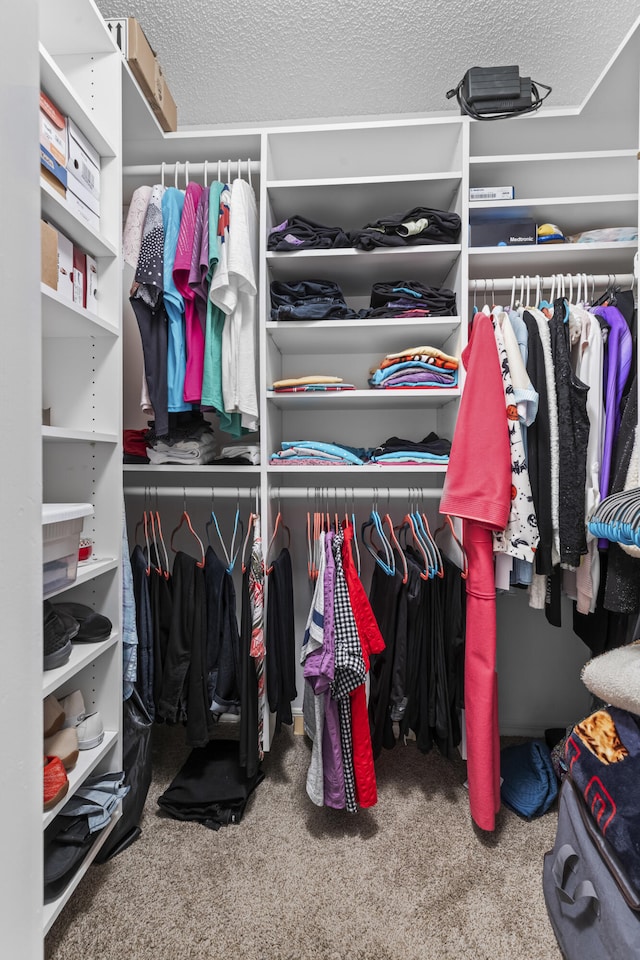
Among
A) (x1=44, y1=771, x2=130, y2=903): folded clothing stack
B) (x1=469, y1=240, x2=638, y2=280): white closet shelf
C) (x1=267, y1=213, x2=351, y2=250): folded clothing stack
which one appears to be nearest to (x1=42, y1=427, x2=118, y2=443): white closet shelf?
(x1=267, y1=213, x2=351, y2=250): folded clothing stack

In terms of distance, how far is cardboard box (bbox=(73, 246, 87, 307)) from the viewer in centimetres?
130

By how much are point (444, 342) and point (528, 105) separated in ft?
2.66

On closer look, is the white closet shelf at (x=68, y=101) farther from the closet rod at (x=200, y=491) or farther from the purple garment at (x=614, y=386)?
the purple garment at (x=614, y=386)

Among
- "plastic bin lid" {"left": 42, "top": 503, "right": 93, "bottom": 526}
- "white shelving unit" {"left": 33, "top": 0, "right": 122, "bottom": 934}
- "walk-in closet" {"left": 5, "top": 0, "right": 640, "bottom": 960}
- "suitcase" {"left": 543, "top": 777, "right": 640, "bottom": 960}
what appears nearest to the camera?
"suitcase" {"left": 543, "top": 777, "right": 640, "bottom": 960}

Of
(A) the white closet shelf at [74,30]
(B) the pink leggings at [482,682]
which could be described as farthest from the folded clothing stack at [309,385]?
(A) the white closet shelf at [74,30]

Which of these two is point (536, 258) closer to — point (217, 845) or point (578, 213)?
point (578, 213)

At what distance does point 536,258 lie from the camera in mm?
1700

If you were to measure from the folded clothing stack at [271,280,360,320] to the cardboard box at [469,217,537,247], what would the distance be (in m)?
0.54

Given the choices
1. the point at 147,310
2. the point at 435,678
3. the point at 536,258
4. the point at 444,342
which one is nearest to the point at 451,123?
the point at 536,258

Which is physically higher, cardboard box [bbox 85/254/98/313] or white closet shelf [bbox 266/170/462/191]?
white closet shelf [bbox 266/170/462/191]

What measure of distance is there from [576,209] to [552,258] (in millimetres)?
211

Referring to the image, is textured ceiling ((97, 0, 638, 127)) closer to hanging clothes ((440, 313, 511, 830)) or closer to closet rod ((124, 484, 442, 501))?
hanging clothes ((440, 313, 511, 830))

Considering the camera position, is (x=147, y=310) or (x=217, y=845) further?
(x=147, y=310)

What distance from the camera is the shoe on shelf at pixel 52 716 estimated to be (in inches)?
46.9
